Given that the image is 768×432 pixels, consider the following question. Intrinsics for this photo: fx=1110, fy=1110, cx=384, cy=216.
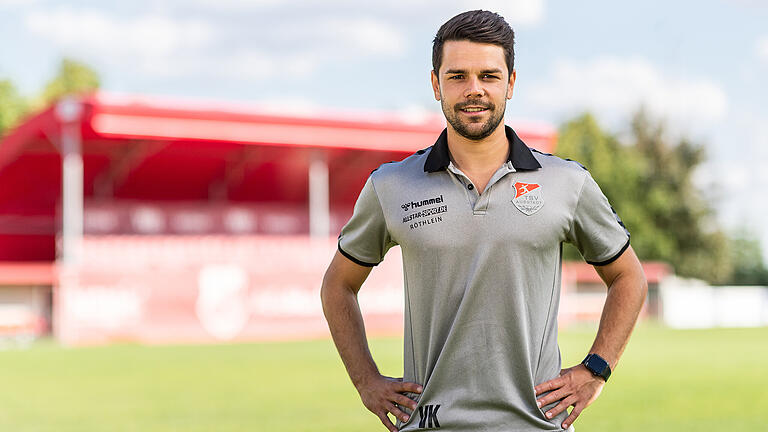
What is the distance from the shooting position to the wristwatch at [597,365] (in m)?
3.11

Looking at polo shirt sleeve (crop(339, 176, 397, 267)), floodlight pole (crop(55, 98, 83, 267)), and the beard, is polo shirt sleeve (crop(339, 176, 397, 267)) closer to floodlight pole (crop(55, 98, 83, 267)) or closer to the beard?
the beard

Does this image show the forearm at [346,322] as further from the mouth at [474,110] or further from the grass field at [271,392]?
the grass field at [271,392]

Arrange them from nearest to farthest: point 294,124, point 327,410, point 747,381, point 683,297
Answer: point 327,410, point 747,381, point 294,124, point 683,297

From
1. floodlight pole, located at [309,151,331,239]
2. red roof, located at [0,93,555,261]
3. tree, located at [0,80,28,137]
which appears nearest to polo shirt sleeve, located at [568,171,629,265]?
red roof, located at [0,93,555,261]

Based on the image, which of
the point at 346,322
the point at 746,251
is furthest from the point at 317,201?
the point at 746,251

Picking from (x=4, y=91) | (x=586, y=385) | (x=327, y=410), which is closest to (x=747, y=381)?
(x=327, y=410)

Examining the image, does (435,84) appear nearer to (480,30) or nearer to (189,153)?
(480,30)

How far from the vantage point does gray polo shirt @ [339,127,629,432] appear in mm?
2896

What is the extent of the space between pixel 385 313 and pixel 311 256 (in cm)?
276

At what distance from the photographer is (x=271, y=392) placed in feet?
40.7

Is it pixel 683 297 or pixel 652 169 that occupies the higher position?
pixel 652 169

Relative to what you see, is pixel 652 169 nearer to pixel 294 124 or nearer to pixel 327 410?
pixel 294 124

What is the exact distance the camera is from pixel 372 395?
3189mm

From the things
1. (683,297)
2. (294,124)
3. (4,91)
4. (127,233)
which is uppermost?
(4,91)
